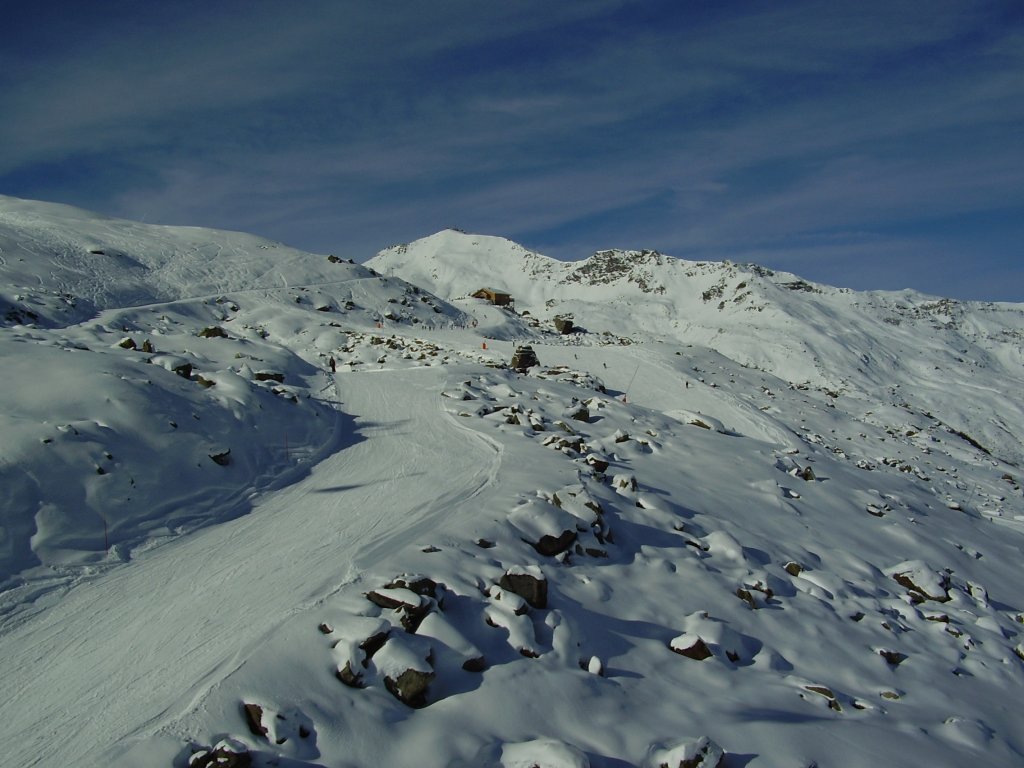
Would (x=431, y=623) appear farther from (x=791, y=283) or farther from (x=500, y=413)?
(x=791, y=283)

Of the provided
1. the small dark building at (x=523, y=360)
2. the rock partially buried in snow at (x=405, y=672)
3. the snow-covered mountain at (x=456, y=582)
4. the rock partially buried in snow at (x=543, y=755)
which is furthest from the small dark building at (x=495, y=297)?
the rock partially buried in snow at (x=543, y=755)

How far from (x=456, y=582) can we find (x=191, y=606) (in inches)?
131

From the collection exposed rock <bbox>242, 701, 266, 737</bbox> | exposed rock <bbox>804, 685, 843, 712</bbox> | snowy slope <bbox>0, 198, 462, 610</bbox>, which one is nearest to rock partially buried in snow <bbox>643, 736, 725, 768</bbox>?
exposed rock <bbox>804, 685, 843, 712</bbox>

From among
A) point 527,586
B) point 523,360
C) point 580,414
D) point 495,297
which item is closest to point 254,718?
point 527,586

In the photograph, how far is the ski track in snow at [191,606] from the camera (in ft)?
17.7

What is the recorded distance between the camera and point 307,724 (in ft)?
16.9

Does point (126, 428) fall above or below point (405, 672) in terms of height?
above

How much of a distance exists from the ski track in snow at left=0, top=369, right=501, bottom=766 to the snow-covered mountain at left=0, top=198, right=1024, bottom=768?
1.6 inches

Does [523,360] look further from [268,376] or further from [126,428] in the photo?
[126,428]

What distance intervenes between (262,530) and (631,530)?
6537 millimetres

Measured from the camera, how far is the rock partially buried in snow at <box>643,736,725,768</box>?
553 cm

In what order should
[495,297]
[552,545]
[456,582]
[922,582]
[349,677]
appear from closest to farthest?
[349,677]
[456,582]
[552,545]
[922,582]
[495,297]

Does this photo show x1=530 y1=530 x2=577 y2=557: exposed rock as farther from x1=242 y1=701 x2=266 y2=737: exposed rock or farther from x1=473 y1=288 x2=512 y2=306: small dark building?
x1=473 y1=288 x2=512 y2=306: small dark building

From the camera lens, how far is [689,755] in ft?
18.2
